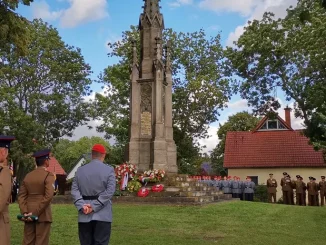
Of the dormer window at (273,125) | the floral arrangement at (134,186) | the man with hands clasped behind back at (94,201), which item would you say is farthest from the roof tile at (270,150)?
the man with hands clasped behind back at (94,201)

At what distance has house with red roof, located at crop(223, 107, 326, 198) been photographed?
37.3 m

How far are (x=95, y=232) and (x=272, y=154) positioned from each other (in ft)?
114

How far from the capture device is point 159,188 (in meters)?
17.5

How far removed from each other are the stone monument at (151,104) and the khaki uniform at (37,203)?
40.8ft

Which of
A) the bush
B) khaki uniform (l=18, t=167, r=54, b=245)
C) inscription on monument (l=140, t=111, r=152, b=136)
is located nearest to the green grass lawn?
khaki uniform (l=18, t=167, r=54, b=245)

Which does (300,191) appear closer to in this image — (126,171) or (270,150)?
(126,171)

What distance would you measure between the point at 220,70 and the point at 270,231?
2897 cm

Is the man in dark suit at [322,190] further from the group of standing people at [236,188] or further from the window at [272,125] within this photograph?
the window at [272,125]

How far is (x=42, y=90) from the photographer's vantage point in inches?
1414

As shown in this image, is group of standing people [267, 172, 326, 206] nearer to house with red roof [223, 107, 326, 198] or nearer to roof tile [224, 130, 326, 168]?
house with red roof [223, 107, 326, 198]

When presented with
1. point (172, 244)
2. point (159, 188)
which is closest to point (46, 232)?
point (172, 244)

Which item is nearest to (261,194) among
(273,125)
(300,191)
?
(300,191)

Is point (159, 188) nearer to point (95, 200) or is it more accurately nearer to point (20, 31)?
point (20, 31)

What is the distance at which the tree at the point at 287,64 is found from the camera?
2655 cm
